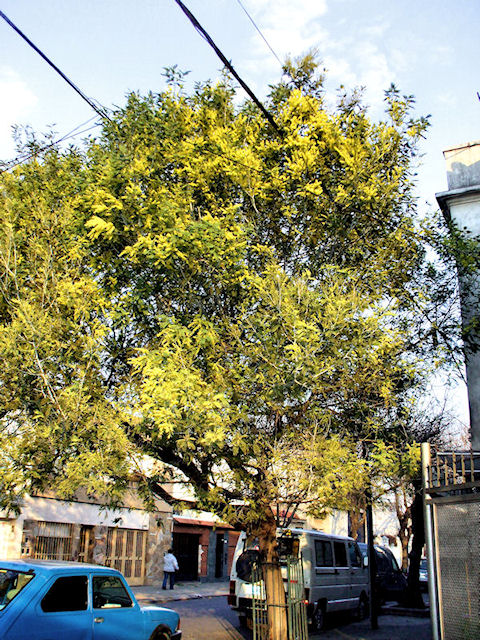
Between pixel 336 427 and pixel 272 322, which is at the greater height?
pixel 272 322

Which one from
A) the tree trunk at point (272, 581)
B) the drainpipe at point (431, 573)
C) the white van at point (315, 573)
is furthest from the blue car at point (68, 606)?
the white van at point (315, 573)

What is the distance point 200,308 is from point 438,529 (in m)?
5.28

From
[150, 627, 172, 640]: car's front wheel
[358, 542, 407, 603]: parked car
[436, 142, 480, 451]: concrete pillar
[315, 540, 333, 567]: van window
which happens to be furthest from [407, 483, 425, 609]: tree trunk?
[150, 627, 172, 640]: car's front wheel

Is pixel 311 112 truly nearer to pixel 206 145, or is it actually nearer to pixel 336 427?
pixel 206 145

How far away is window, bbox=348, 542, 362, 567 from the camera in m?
16.0

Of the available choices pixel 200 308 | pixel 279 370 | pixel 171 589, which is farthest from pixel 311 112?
pixel 171 589

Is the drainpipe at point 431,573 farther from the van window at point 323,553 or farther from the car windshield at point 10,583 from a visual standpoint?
the van window at point 323,553

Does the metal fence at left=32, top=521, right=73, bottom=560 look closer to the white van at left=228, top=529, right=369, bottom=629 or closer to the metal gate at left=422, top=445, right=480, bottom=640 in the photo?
the white van at left=228, top=529, right=369, bottom=629

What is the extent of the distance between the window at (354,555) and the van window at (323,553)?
1652 millimetres

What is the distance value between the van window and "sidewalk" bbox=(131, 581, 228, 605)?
6.13m

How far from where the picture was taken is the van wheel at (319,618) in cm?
1321

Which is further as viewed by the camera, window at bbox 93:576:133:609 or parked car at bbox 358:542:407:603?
parked car at bbox 358:542:407:603

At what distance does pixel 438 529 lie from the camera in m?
5.23

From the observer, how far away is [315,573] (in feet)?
43.8
